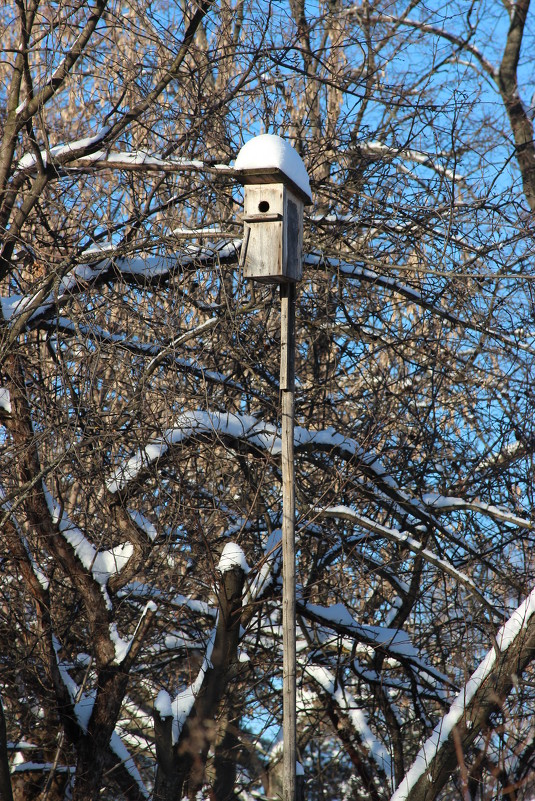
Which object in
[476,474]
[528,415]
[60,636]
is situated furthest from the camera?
[476,474]

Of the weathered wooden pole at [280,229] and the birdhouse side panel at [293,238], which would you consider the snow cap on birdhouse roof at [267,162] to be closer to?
the weathered wooden pole at [280,229]

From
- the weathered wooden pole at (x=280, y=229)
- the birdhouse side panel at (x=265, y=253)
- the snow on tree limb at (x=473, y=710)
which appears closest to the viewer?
the weathered wooden pole at (x=280, y=229)

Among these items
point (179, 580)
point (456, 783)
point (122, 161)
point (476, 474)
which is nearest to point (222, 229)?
point (122, 161)

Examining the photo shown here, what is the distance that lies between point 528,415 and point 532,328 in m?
0.72

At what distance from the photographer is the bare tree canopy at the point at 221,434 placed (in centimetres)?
424

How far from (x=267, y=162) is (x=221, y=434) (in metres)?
1.59

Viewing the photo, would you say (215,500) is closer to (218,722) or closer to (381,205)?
(218,722)

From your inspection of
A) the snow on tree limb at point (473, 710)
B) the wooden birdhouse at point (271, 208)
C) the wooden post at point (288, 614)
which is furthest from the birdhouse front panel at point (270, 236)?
the snow on tree limb at point (473, 710)

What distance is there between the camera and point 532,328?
19.4ft

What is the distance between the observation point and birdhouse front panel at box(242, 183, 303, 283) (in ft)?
11.3

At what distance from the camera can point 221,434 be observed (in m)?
4.45

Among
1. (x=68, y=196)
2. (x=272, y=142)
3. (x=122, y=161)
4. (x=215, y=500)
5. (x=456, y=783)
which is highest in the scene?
(x=68, y=196)

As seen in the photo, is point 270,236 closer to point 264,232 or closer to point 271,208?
point 264,232

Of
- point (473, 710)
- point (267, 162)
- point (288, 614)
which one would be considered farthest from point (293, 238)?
point (473, 710)
